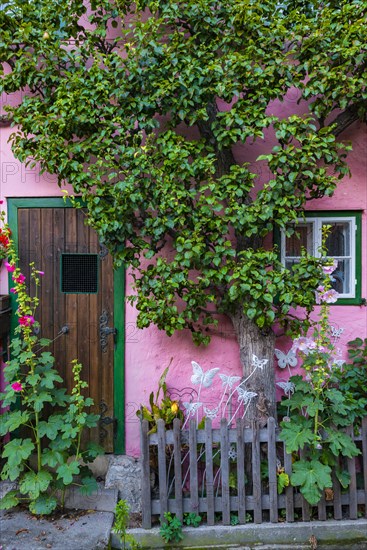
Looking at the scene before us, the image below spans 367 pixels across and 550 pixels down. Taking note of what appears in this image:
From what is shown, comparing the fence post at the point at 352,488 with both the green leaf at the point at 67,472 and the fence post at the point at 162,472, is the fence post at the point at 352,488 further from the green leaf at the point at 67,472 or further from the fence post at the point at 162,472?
the green leaf at the point at 67,472

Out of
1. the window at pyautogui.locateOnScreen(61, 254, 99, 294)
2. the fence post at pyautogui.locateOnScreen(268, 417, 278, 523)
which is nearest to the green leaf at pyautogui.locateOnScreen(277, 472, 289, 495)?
the fence post at pyautogui.locateOnScreen(268, 417, 278, 523)

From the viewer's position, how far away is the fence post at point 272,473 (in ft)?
10.4

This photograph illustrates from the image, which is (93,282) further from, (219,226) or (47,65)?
(47,65)

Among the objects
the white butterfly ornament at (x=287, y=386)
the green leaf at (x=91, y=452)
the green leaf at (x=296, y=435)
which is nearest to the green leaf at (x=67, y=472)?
the green leaf at (x=91, y=452)

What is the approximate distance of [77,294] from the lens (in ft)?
12.8

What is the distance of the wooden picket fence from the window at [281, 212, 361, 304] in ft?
4.25

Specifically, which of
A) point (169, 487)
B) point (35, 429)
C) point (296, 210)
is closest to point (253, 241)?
point (296, 210)

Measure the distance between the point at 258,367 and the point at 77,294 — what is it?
1.78 metres

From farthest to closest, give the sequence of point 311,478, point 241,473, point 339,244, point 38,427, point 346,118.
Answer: point 339,244, point 346,118, point 38,427, point 241,473, point 311,478

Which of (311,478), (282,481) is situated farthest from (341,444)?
(282,481)

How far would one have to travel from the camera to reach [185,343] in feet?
12.9

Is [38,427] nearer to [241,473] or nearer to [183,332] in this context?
[183,332]

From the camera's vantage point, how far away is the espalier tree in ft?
10.8

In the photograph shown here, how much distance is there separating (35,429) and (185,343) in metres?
1.46
